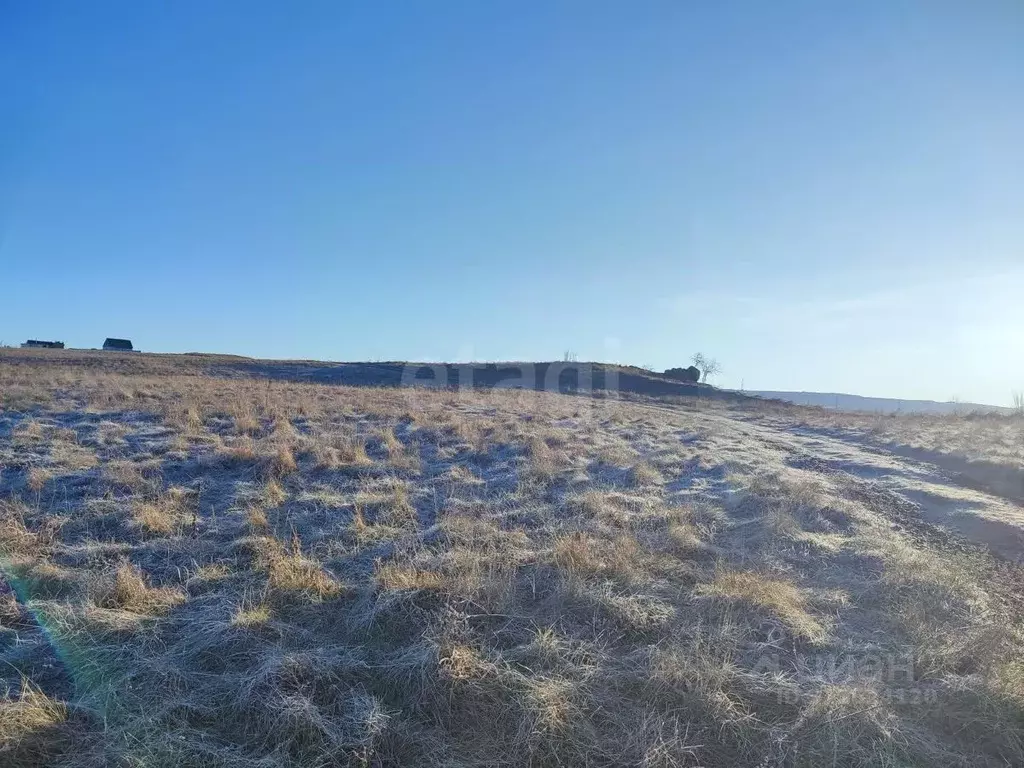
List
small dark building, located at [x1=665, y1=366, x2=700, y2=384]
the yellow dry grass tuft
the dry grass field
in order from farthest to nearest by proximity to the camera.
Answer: small dark building, located at [x1=665, y1=366, x2=700, y2=384]
the yellow dry grass tuft
the dry grass field

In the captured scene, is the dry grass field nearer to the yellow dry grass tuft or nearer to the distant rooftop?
the yellow dry grass tuft

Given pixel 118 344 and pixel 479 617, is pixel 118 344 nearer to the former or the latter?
pixel 118 344

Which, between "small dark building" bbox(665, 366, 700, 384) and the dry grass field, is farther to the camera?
"small dark building" bbox(665, 366, 700, 384)

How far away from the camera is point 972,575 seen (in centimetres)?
625

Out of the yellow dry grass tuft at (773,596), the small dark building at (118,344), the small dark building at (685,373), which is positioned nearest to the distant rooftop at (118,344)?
the small dark building at (118,344)

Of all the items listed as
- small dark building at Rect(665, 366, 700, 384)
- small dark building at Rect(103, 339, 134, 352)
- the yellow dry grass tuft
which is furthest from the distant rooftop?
the yellow dry grass tuft

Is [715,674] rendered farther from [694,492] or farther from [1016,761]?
[694,492]

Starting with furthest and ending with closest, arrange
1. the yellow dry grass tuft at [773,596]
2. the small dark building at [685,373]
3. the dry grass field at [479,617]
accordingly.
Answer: the small dark building at [685,373], the yellow dry grass tuft at [773,596], the dry grass field at [479,617]

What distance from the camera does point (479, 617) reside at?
4.52 metres

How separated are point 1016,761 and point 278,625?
17.3 ft

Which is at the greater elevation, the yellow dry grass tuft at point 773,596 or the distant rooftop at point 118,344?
the distant rooftop at point 118,344

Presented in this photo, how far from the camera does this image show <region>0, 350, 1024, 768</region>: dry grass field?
10.9 feet

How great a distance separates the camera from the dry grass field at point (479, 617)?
3330 mm

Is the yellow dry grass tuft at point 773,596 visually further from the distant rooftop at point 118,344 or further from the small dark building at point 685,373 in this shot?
the distant rooftop at point 118,344
